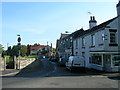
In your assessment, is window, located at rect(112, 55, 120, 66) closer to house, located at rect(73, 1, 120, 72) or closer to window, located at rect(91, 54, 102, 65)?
house, located at rect(73, 1, 120, 72)

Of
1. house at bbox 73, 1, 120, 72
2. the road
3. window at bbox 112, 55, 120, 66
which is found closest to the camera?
the road

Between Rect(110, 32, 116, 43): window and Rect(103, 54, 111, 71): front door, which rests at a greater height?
Rect(110, 32, 116, 43): window

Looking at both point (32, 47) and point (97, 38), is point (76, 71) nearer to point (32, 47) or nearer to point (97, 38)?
point (97, 38)

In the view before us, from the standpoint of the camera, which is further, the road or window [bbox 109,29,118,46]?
window [bbox 109,29,118,46]

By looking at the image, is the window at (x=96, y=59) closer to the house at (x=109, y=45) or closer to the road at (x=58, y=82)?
the house at (x=109, y=45)

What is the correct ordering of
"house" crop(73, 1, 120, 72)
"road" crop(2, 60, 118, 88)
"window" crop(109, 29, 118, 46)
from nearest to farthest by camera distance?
"road" crop(2, 60, 118, 88) < "house" crop(73, 1, 120, 72) < "window" crop(109, 29, 118, 46)

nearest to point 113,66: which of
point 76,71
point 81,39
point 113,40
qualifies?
point 113,40

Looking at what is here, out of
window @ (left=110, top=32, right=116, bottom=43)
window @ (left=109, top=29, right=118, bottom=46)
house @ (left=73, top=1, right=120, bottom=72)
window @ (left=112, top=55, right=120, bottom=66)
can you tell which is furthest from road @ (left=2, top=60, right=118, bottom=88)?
window @ (left=110, top=32, right=116, bottom=43)

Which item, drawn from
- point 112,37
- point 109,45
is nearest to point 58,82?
point 109,45

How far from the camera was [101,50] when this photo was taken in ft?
64.7

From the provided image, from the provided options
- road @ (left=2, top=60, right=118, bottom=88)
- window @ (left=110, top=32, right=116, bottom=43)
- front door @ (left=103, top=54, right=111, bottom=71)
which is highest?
window @ (left=110, top=32, right=116, bottom=43)

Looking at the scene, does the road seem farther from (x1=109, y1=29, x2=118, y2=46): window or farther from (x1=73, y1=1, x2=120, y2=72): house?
(x1=109, y1=29, x2=118, y2=46): window

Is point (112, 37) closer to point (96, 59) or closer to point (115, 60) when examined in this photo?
point (115, 60)

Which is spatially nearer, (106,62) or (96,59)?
(106,62)
